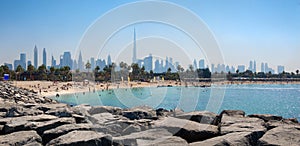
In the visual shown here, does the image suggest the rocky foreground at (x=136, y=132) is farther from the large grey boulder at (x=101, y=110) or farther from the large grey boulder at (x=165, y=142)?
the large grey boulder at (x=101, y=110)

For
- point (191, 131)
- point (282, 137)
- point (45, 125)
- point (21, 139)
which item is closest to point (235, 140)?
point (282, 137)

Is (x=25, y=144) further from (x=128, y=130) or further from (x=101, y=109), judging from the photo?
(x=101, y=109)

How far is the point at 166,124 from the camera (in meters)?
7.91

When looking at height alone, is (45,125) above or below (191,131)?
above

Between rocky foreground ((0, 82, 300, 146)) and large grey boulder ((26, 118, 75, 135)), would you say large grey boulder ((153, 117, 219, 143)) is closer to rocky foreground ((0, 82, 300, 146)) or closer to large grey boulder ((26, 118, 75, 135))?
rocky foreground ((0, 82, 300, 146))

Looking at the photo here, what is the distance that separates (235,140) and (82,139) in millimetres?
3188

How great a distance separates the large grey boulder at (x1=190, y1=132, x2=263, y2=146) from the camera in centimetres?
616

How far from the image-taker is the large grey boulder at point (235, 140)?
616 cm

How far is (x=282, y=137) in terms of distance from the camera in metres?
6.39

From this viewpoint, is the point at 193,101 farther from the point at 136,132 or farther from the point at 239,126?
the point at 136,132

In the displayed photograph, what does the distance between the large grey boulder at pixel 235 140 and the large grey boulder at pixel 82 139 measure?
1.88 m

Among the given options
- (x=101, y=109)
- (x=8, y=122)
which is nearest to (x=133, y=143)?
(x=8, y=122)

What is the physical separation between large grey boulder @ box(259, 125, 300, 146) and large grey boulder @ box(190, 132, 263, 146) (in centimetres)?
28

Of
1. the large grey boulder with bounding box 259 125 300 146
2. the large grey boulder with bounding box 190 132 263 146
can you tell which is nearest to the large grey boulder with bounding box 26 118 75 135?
the large grey boulder with bounding box 190 132 263 146
